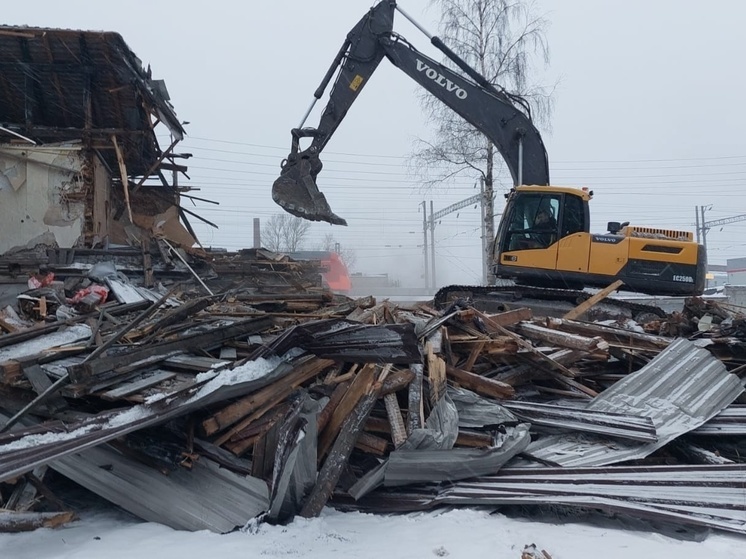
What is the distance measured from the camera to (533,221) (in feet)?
33.4

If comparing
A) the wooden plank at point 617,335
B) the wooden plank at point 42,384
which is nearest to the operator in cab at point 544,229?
the wooden plank at point 617,335

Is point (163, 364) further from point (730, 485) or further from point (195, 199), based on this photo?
point (195, 199)

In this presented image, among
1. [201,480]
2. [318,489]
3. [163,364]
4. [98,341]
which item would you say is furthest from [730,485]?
[98,341]

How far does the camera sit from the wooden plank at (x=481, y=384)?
555 cm

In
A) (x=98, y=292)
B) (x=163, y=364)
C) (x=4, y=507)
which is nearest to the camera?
(x=4, y=507)

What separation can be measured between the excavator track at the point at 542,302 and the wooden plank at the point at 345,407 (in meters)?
5.22

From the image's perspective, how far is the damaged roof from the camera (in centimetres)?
1212

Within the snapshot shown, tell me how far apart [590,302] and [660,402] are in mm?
3855

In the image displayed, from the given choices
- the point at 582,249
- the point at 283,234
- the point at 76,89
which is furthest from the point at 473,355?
the point at 283,234

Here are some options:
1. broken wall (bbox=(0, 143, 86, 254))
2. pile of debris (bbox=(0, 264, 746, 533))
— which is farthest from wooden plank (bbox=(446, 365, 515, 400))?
broken wall (bbox=(0, 143, 86, 254))

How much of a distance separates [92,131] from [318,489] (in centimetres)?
1175

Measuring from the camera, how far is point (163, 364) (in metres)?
5.06

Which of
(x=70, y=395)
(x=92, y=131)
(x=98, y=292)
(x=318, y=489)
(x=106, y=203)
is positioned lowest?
(x=318, y=489)

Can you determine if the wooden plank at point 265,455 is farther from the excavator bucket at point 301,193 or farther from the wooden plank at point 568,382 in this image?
the excavator bucket at point 301,193
